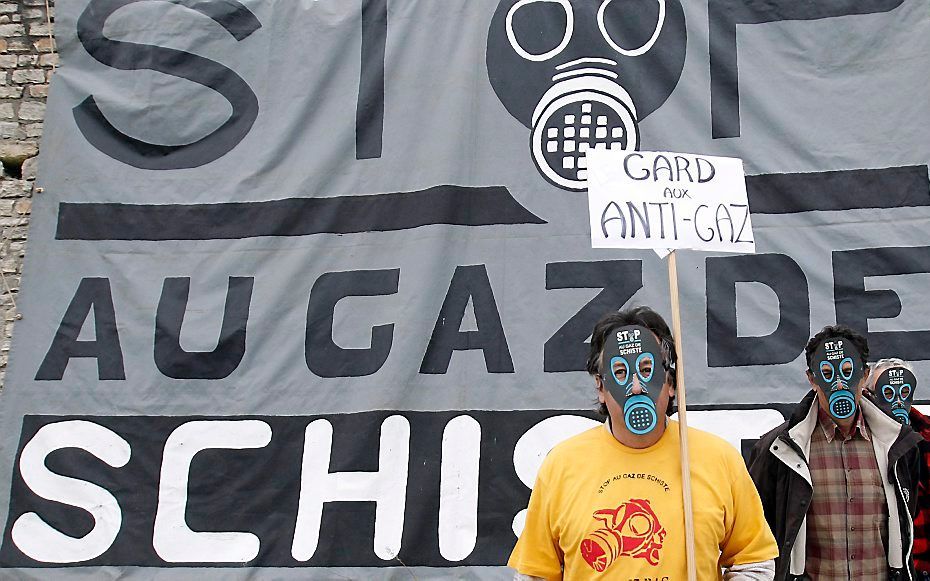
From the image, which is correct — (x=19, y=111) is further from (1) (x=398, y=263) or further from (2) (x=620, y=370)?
(2) (x=620, y=370)

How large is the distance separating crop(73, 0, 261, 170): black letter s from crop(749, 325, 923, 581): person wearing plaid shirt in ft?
11.2

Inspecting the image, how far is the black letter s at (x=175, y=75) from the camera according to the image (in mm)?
5430

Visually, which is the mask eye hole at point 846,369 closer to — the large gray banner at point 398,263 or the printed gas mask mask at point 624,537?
the printed gas mask mask at point 624,537

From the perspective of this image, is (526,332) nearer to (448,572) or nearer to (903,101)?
(448,572)

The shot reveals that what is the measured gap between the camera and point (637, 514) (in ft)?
8.00

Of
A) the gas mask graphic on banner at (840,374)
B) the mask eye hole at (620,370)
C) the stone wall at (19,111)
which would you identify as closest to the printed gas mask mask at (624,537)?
the mask eye hole at (620,370)

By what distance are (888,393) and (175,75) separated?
4030 mm

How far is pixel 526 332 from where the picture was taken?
4.80 meters

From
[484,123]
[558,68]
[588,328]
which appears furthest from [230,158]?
[588,328]

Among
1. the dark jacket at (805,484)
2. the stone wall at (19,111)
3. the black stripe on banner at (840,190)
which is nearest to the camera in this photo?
the dark jacket at (805,484)

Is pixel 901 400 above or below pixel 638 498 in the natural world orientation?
above

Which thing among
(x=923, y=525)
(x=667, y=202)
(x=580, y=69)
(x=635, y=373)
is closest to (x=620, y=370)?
(x=635, y=373)

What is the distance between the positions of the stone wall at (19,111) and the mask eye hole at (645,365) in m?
4.10

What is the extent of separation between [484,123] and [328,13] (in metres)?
1.13
